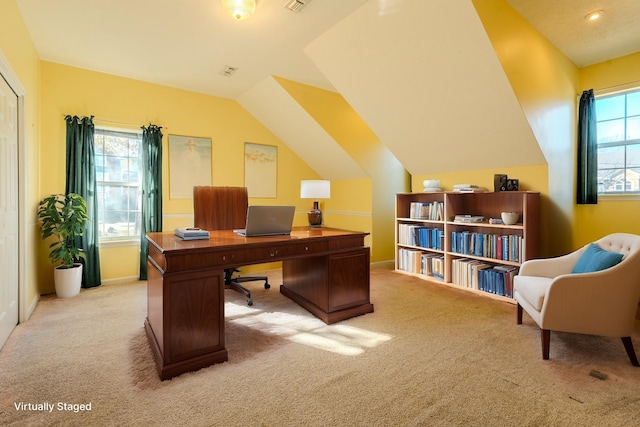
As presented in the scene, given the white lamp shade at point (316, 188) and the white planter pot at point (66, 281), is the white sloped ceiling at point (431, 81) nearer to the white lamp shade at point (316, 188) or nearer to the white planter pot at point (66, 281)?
the white lamp shade at point (316, 188)

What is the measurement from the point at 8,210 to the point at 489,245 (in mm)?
4477

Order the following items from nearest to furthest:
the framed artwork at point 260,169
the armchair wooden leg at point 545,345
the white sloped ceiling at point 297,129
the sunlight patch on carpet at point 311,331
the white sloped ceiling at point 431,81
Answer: the armchair wooden leg at point 545,345
the sunlight patch on carpet at point 311,331
the white sloped ceiling at point 431,81
the white sloped ceiling at point 297,129
the framed artwork at point 260,169

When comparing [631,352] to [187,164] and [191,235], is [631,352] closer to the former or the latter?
[191,235]

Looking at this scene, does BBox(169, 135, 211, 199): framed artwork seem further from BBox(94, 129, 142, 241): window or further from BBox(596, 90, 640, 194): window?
BBox(596, 90, 640, 194): window

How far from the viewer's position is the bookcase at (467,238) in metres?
3.29

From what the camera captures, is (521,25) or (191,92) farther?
(191,92)

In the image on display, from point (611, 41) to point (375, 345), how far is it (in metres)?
3.90

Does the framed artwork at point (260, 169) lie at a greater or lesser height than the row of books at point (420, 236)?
greater

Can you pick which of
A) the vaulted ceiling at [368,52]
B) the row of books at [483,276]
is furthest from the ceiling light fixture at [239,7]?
the row of books at [483,276]

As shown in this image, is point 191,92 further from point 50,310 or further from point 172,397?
point 172,397

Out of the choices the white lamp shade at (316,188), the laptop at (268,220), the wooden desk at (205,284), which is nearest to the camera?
the wooden desk at (205,284)

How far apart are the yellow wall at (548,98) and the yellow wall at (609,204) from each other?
15 cm

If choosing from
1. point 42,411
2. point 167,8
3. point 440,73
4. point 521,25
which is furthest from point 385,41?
point 42,411

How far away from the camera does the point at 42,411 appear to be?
1.59 meters
